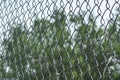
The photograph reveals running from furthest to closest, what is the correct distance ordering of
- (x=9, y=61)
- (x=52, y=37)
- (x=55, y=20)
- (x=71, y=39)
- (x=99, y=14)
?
(x=9, y=61), (x=52, y=37), (x=55, y=20), (x=71, y=39), (x=99, y=14)

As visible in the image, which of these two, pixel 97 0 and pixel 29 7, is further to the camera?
pixel 29 7

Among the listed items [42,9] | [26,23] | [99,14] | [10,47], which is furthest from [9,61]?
[99,14]

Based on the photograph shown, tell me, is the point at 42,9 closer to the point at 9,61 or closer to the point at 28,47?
the point at 28,47

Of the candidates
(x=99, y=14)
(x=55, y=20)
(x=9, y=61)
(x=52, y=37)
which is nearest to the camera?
(x=99, y=14)

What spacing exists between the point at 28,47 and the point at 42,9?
28cm

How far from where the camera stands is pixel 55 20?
1555 mm

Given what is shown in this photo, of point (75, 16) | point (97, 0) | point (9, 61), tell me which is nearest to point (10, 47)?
point (9, 61)

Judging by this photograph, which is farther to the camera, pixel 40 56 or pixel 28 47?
pixel 28 47

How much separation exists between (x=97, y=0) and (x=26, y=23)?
22.9 inches

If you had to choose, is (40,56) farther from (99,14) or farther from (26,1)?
(99,14)

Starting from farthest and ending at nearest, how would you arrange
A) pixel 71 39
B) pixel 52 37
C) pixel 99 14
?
pixel 52 37 → pixel 71 39 → pixel 99 14

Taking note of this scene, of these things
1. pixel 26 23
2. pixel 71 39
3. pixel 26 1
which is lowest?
pixel 71 39

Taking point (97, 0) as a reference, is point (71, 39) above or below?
below

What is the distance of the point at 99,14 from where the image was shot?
4.24 ft
